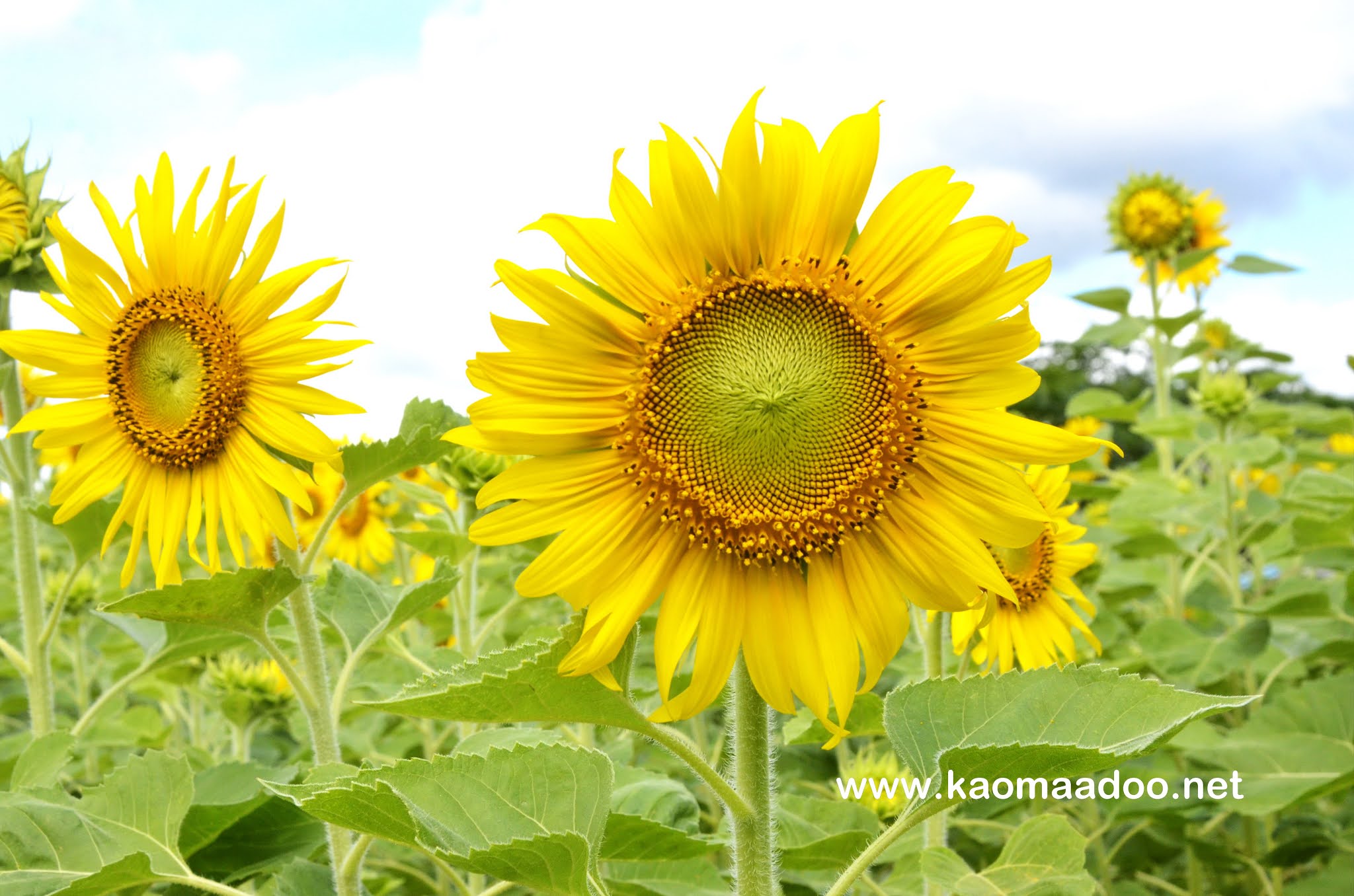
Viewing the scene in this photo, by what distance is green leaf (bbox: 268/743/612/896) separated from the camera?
4.79ft

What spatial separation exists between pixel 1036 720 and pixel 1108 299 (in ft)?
13.2

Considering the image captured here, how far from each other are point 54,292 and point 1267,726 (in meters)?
3.34

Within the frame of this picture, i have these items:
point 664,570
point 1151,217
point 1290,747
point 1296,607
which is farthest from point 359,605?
point 1151,217

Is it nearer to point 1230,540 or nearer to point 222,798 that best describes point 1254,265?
point 1230,540

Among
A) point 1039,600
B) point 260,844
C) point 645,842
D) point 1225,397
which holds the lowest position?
point 260,844

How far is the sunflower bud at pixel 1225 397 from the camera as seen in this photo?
4621mm

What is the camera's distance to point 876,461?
160 cm

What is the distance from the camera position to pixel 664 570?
1632mm

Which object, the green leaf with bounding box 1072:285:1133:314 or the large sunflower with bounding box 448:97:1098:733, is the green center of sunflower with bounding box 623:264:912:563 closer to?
the large sunflower with bounding box 448:97:1098:733

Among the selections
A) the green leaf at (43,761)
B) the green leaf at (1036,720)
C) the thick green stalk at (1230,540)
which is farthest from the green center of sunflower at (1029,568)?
the green leaf at (43,761)

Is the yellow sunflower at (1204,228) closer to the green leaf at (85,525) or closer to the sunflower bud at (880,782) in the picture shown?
the sunflower bud at (880,782)

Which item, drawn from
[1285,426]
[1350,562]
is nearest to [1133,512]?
Answer: [1350,562]

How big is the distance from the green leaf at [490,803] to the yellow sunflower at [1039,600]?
44.6 inches

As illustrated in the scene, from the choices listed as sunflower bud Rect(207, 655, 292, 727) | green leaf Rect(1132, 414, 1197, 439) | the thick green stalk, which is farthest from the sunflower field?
green leaf Rect(1132, 414, 1197, 439)
